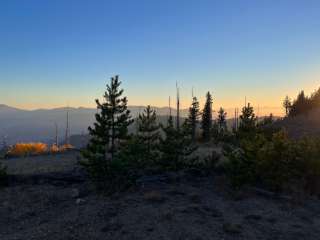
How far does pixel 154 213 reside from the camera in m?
12.1

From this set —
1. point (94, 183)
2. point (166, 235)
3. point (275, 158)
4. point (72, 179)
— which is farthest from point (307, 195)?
point (72, 179)

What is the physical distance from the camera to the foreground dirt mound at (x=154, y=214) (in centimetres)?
1056

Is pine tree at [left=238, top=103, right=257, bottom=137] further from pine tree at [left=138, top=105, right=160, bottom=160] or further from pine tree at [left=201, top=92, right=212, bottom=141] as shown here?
pine tree at [left=201, top=92, right=212, bottom=141]

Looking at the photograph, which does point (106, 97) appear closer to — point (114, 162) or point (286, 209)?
point (114, 162)

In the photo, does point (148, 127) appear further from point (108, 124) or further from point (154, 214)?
point (154, 214)

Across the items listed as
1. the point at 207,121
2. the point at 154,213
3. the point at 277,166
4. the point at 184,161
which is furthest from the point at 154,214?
the point at 207,121

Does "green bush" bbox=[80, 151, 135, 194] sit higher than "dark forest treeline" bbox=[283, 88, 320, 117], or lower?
lower

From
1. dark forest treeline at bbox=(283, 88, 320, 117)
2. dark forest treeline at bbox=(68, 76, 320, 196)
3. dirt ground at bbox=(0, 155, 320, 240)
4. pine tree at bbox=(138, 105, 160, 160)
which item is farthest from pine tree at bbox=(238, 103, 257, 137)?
dark forest treeline at bbox=(283, 88, 320, 117)

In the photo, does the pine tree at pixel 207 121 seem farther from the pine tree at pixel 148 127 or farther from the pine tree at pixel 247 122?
the pine tree at pixel 247 122

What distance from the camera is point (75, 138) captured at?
184250mm

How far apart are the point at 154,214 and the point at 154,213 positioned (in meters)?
0.10

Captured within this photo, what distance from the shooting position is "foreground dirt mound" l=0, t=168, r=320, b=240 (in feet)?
34.7

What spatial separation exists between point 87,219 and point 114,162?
3.93 meters

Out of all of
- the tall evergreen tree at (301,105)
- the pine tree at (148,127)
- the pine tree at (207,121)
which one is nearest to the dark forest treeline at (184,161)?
the pine tree at (148,127)
